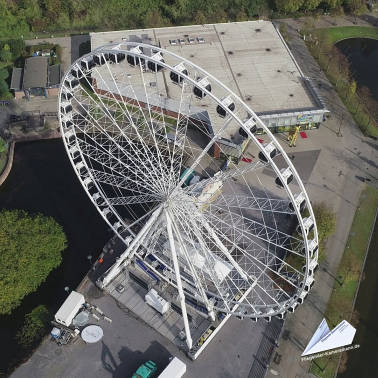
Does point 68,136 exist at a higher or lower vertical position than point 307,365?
higher

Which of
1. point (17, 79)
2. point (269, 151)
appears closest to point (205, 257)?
point (269, 151)


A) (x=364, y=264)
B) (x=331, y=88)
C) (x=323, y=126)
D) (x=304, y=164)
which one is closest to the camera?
(x=364, y=264)

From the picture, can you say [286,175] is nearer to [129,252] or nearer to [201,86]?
[201,86]

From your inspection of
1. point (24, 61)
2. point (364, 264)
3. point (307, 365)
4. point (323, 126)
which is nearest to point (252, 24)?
point (323, 126)

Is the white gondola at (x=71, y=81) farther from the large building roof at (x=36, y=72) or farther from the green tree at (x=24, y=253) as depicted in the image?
the large building roof at (x=36, y=72)

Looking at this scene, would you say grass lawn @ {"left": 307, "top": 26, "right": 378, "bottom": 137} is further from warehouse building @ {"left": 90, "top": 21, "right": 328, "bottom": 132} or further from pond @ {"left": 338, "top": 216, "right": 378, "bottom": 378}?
pond @ {"left": 338, "top": 216, "right": 378, "bottom": 378}

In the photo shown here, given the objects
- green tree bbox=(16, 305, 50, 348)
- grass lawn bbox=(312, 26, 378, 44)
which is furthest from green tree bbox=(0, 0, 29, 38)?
green tree bbox=(16, 305, 50, 348)

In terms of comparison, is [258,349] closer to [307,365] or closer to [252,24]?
[307,365]
